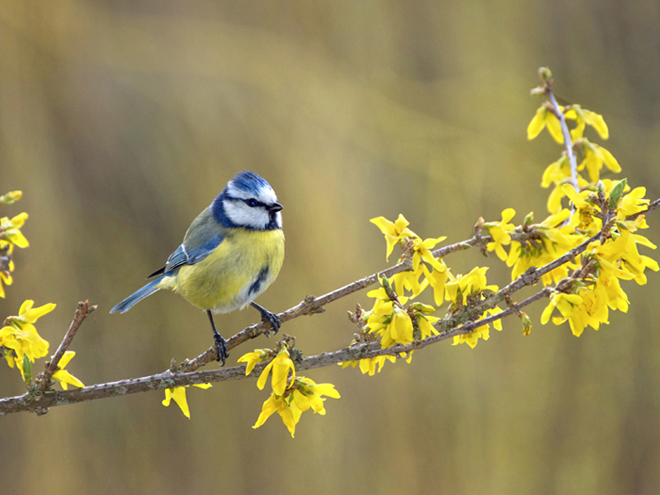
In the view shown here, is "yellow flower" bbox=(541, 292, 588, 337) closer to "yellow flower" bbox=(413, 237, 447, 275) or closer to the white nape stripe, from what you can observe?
"yellow flower" bbox=(413, 237, 447, 275)

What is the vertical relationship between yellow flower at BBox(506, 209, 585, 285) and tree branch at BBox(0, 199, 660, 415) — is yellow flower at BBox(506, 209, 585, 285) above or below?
above

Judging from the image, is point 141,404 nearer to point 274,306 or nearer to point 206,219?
point 274,306

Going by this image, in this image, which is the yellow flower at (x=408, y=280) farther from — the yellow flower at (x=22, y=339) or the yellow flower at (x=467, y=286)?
the yellow flower at (x=22, y=339)

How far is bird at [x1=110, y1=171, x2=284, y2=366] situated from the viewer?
0.82 metres

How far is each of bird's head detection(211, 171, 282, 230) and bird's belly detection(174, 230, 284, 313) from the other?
2 centimetres

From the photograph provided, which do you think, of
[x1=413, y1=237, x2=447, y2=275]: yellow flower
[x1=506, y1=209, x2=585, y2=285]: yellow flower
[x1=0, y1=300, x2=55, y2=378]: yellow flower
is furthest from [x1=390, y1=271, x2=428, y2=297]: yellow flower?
[x1=0, y1=300, x2=55, y2=378]: yellow flower

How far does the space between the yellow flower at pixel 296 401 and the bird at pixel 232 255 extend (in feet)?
0.76

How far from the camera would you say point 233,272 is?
82cm

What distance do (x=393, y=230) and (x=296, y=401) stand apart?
21 centimetres

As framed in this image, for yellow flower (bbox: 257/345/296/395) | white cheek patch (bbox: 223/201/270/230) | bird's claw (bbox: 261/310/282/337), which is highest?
white cheek patch (bbox: 223/201/270/230)

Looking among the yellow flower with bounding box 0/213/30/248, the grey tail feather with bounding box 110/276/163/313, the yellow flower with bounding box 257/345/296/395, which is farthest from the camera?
the grey tail feather with bounding box 110/276/163/313

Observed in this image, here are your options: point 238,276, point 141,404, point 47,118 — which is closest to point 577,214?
point 238,276

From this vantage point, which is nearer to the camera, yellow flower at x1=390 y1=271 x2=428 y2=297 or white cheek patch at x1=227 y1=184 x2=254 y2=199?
yellow flower at x1=390 y1=271 x2=428 y2=297

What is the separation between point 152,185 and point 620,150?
4.27 ft
